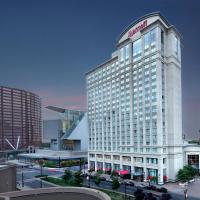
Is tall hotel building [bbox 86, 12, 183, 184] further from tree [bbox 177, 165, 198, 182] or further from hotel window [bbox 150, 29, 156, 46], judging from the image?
tree [bbox 177, 165, 198, 182]

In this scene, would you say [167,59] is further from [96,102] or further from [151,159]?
[96,102]

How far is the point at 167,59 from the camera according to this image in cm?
7381

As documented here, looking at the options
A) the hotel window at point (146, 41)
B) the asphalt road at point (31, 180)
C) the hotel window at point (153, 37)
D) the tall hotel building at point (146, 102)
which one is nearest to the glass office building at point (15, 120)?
the asphalt road at point (31, 180)

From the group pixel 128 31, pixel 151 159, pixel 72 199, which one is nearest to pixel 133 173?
pixel 151 159

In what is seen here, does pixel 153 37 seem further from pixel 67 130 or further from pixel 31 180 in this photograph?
pixel 67 130

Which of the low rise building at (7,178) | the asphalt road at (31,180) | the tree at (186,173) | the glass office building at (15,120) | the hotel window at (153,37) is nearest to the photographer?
the low rise building at (7,178)

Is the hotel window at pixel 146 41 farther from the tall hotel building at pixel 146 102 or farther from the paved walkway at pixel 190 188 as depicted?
the paved walkway at pixel 190 188

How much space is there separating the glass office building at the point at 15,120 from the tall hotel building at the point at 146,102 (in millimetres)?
105159

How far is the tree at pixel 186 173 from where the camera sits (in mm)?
66250

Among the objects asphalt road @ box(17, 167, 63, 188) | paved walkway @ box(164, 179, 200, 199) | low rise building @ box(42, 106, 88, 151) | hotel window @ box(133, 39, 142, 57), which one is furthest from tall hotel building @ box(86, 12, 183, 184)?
low rise building @ box(42, 106, 88, 151)

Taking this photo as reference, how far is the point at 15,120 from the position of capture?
185375 mm

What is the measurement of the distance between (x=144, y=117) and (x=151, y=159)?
38.3 feet

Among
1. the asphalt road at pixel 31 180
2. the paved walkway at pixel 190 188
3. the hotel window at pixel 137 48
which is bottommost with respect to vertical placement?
the asphalt road at pixel 31 180

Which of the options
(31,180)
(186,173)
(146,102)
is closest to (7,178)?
(31,180)
